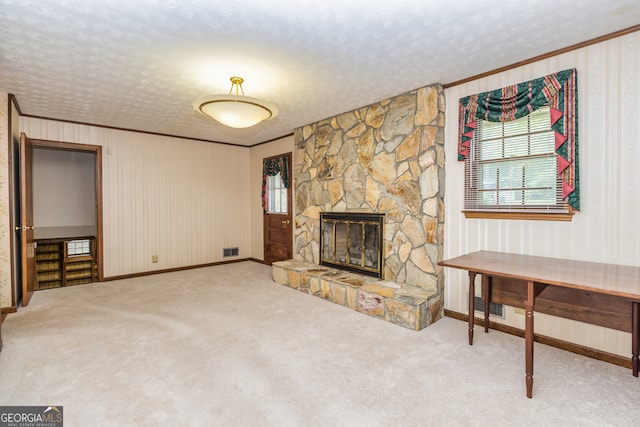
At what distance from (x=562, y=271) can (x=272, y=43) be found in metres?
2.68

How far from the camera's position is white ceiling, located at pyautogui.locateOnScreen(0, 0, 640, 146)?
6.63 feet

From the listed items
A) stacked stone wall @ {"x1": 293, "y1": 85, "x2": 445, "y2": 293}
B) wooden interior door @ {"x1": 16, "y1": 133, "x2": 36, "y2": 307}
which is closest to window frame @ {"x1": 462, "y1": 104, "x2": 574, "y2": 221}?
stacked stone wall @ {"x1": 293, "y1": 85, "x2": 445, "y2": 293}

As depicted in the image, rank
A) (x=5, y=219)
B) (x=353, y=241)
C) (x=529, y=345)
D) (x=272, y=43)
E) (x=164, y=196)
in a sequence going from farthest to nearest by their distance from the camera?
1. (x=164, y=196)
2. (x=353, y=241)
3. (x=5, y=219)
4. (x=272, y=43)
5. (x=529, y=345)

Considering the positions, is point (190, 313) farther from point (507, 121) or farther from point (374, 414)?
point (507, 121)

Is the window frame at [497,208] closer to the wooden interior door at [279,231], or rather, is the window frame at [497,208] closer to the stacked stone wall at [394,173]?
the stacked stone wall at [394,173]

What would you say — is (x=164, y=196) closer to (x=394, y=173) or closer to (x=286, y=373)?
(x=394, y=173)

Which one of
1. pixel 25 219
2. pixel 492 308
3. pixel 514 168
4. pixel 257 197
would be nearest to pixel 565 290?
pixel 492 308

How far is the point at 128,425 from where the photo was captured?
5.67 feet

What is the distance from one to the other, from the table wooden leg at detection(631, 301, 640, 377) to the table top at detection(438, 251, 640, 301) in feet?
0.88

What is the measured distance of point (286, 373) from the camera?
2.26m

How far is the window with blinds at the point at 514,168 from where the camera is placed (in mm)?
2684

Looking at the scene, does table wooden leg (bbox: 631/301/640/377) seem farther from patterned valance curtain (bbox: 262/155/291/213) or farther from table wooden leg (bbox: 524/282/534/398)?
patterned valance curtain (bbox: 262/155/291/213)

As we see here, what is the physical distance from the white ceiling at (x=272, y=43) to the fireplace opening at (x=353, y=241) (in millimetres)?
1548

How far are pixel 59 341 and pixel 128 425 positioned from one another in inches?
63.5
